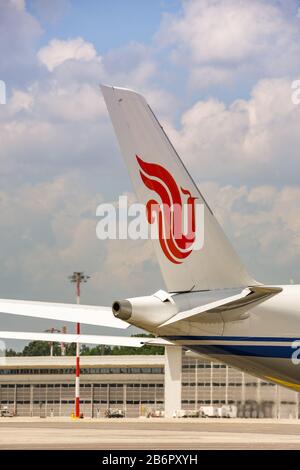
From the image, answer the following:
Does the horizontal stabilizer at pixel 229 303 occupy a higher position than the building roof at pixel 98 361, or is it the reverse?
the building roof at pixel 98 361

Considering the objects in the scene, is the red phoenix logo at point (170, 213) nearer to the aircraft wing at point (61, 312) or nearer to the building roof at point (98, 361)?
the aircraft wing at point (61, 312)

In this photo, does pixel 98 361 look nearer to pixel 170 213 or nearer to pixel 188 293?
pixel 188 293

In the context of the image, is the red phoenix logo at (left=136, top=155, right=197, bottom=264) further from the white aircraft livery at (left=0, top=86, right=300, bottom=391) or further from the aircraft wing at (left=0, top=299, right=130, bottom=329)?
the aircraft wing at (left=0, top=299, right=130, bottom=329)

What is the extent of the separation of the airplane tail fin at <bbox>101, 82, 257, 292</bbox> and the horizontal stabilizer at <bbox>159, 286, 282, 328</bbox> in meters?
1.23

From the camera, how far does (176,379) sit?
11475cm

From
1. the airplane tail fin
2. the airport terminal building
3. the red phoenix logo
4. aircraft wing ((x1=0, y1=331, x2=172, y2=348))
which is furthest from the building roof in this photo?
the red phoenix logo

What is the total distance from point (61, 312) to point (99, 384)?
108 metres

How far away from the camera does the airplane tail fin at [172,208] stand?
2722 centimetres

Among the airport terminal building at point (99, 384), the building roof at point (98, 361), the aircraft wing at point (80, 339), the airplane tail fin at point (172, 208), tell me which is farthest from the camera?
the building roof at point (98, 361)

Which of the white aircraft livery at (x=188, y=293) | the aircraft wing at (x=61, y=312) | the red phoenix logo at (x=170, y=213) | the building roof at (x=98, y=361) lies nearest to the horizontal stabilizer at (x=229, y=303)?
the white aircraft livery at (x=188, y=293)

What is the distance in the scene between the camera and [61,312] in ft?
89.4

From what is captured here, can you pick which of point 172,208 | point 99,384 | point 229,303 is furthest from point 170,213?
point 99,384

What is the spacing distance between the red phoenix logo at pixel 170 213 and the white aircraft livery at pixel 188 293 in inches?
1.1

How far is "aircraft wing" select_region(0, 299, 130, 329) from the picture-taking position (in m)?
26.8
